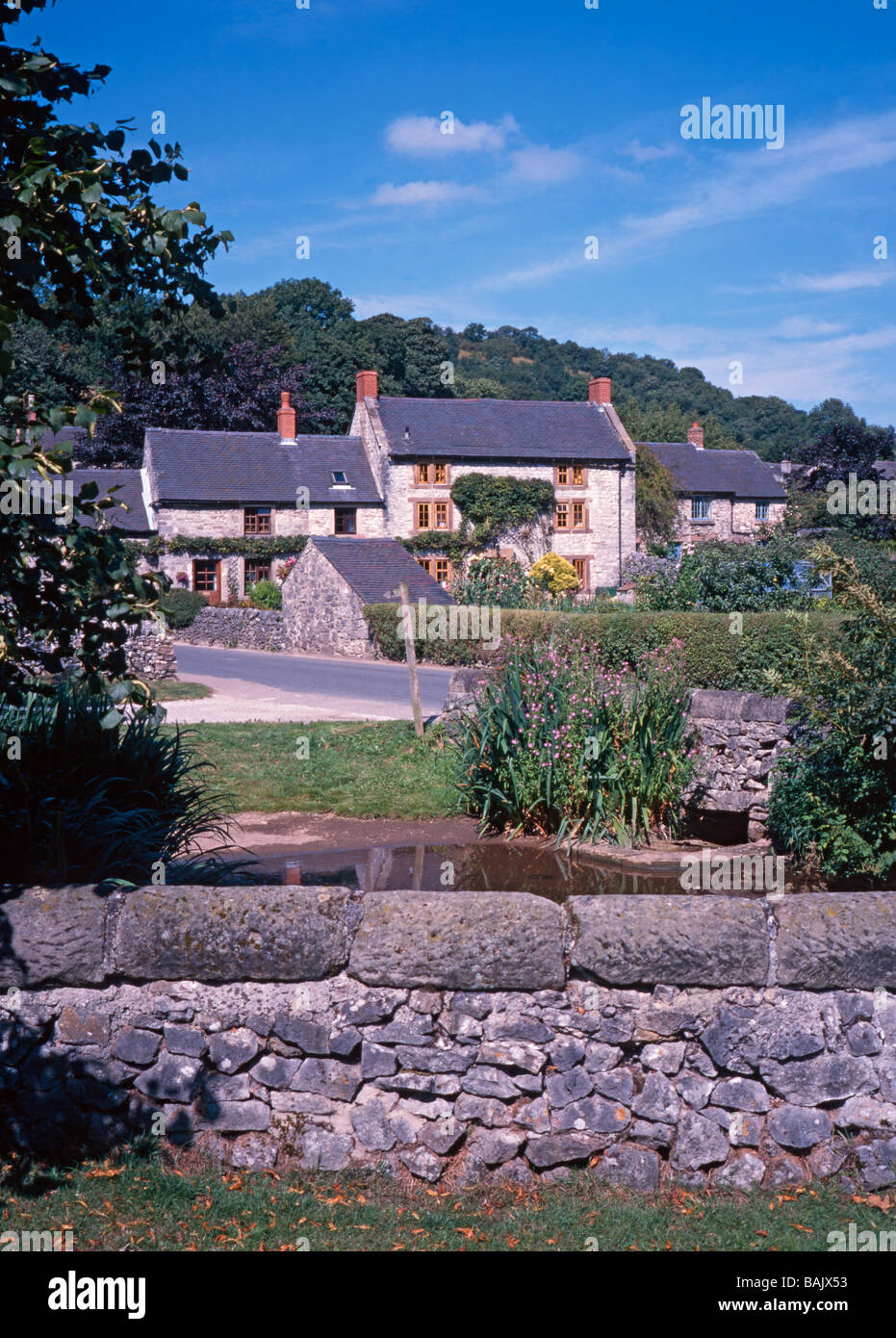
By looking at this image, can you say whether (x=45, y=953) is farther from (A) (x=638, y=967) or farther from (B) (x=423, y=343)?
(B) (x=423, y=343)

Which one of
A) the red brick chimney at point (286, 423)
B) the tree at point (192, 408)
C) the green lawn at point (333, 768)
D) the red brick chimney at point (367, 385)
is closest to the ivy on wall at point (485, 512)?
the red brick chimney at point (367, 385)

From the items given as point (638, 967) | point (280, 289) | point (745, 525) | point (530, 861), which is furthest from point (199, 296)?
point (280, 289)

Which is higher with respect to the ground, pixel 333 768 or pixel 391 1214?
pixel 333 768

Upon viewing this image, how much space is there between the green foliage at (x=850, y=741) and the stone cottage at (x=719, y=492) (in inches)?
1573

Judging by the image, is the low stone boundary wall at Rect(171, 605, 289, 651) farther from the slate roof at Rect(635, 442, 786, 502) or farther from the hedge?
the slate roof at Rect(635, 442, 786, 502)

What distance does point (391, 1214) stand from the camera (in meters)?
3.26

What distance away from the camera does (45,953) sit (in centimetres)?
353

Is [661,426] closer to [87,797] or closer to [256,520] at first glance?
[256,520]

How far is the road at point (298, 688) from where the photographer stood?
50.8 feet

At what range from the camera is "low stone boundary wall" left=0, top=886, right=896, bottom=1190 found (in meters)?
3.46

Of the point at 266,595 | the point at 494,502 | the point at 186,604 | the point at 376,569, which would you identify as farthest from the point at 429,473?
the point at 376,569

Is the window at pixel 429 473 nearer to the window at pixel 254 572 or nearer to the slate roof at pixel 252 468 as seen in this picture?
the slate roof at pixel 252 468

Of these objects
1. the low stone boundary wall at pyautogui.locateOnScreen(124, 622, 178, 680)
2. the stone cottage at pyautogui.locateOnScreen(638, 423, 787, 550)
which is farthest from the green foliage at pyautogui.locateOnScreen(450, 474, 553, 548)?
the low stone boundary wall at pyautogui.locateOnScreen(124, 622, 178, 680)

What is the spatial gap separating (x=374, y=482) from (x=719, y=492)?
1579 centimetres
